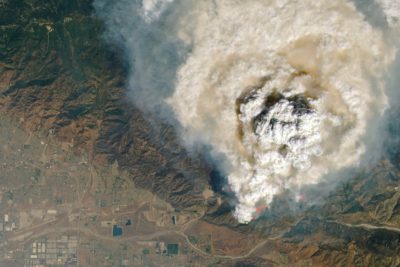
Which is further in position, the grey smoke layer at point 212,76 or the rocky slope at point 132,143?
the rocky slope at point 132,143

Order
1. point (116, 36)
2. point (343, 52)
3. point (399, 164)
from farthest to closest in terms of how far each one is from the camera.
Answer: point (116, 36)
point (399, 164)
point (343, 52)

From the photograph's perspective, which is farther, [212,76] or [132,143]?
[132,143]

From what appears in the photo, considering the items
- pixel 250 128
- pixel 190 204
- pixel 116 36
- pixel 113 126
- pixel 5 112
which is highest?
pixel 116 36

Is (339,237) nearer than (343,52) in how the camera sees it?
No

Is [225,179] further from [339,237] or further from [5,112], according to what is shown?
[5,112]

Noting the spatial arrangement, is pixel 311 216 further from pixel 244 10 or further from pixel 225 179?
pixel 244 10

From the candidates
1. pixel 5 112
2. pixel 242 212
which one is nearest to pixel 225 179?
pixel 242 212

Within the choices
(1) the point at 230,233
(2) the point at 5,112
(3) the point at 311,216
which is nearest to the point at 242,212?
(1) the point at 230,233

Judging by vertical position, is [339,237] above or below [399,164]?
below

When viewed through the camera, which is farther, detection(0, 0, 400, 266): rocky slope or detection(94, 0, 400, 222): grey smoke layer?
detection(0, 0, 400, 266): rocky slope

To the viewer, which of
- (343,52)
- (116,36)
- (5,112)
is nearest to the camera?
(343,52)

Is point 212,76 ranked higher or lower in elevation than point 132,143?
higher
